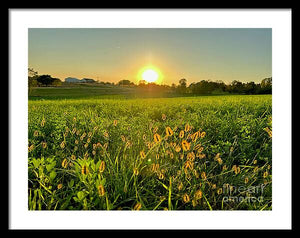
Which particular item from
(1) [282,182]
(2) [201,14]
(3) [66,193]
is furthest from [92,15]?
(1) [282,182]

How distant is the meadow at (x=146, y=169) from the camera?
153cm

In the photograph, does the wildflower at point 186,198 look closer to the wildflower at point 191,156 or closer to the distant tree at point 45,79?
the wildflower at point 191,156

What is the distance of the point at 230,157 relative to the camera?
1.82 metres

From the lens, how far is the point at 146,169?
1.69 m

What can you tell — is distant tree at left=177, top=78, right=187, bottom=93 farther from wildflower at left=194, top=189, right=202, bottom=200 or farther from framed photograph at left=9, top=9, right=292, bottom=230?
wildflower at left=194, top=189, right=202, bottom=200

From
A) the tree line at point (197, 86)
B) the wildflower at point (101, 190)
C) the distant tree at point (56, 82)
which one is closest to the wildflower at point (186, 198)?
the wildflower at point (101, 190)

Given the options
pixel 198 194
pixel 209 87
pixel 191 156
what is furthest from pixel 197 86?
pixel 198 194

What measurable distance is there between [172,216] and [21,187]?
3.82ft

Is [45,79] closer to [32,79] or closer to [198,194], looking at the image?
[32,79]

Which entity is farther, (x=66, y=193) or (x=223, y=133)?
(x=223, y=133)

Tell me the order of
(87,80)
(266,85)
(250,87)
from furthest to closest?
(250,87), (87,80), (266,85)

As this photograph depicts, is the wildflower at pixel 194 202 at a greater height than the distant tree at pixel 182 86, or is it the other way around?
the distant tree at pixel 182 86

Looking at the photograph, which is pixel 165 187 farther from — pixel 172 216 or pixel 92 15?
pixel 92 15

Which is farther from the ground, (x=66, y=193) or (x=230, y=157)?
(x=230, y=157)
